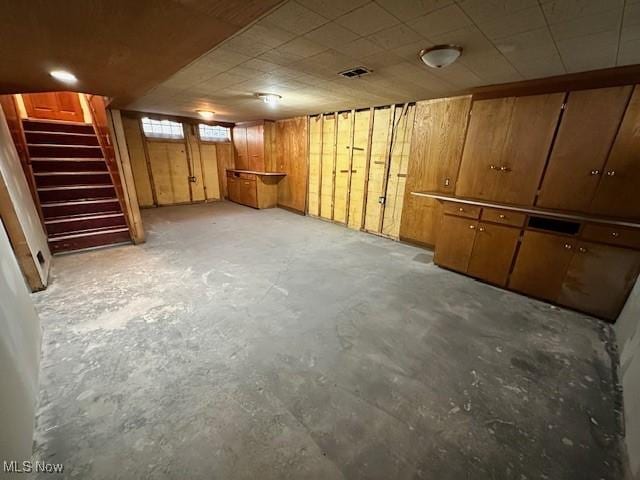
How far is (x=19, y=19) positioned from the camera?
4.78ft

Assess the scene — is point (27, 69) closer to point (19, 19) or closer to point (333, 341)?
point (19, 19)

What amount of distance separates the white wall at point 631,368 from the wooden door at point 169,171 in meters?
8.33

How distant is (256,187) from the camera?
664cm

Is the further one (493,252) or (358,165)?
(358,165)

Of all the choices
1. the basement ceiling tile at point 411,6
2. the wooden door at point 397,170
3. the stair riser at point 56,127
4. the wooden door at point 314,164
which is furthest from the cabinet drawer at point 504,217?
the stair riser at point 56,127

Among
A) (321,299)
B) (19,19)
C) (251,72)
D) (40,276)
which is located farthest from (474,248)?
(40,276)

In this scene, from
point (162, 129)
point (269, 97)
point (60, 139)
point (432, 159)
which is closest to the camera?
point (269, 97)

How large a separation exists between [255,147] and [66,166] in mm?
3768

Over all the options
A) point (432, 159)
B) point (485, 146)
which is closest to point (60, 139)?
point (432, 159)

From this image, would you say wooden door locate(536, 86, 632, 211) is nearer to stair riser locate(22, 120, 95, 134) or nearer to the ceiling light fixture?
the ceiling light fixture

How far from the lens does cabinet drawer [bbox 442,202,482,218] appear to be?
303cm

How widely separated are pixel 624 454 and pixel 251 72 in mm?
3933

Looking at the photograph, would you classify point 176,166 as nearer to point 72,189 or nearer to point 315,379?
point 72,189

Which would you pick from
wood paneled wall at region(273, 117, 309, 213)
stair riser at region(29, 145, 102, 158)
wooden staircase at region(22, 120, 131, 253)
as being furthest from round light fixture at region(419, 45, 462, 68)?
stair riser at region(29, 145, 102, 158)
